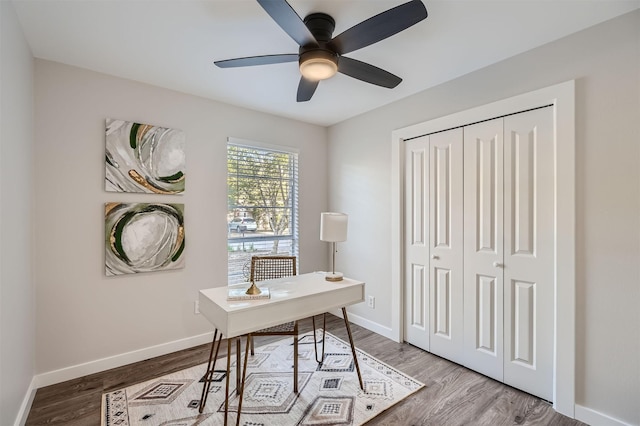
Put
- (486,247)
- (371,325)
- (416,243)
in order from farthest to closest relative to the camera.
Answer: (371,325), (416,243), (486,247)

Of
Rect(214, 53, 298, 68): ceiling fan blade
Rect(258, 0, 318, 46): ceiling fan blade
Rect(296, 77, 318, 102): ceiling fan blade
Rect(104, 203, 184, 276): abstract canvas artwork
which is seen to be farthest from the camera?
Rect(104, 203, 184, 276): abstract canvas artwork

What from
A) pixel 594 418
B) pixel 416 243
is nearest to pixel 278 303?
pixel 416 243

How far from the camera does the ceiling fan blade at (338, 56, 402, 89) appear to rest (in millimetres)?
1817

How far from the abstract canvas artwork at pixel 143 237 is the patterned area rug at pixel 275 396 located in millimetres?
960

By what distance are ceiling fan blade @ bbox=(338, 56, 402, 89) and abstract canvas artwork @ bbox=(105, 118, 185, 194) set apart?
1802 millimetres

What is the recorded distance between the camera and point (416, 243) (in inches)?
116

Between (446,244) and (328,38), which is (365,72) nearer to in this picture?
(328,38)

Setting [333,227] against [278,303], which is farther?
[333,227]

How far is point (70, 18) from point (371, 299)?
3.44m

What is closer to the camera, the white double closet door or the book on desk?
the book on desk

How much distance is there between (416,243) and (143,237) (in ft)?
8.45

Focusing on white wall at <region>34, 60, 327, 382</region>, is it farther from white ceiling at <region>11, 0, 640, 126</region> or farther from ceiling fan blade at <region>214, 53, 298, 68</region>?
ceiling fan blade at <region>214, 53, 298, 68</region>

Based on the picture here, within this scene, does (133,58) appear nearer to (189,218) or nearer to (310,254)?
(189,218)

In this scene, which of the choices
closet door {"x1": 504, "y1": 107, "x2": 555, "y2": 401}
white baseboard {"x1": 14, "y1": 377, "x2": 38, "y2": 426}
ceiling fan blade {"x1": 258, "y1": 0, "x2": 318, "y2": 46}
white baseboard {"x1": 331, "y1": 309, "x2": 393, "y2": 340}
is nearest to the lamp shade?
ceiling fan blade {"x1": 258, "y1": 0, "x2": 318, "y2": 46}
